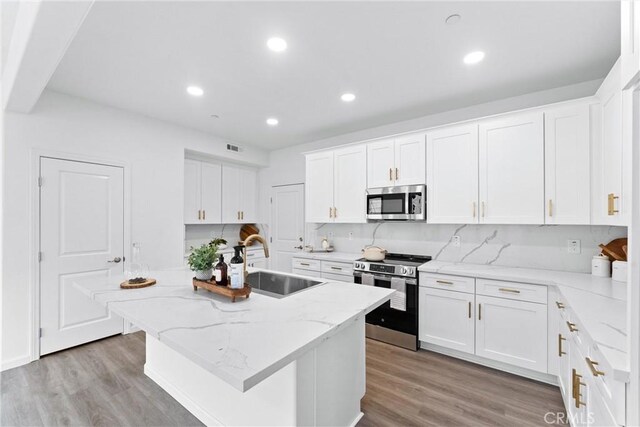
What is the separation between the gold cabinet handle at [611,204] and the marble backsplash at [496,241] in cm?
69

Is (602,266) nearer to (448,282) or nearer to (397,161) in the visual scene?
(448,282)

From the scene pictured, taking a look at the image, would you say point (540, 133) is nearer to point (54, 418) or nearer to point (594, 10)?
point (594, 10)

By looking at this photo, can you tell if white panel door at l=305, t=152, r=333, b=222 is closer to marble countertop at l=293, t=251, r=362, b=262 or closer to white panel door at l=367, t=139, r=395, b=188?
marble countertop at l=293, t=251, r=362, b=262

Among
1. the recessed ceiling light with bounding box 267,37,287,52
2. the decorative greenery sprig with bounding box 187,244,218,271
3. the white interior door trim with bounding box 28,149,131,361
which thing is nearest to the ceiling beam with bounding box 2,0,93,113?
the white interior door trim with bounding box 28,149,131,361

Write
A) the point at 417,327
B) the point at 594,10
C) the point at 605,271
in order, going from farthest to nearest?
the point at 417,327 → the point at 605,271 → the point at 594,10

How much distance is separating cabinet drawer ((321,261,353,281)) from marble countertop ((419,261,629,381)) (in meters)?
0.92

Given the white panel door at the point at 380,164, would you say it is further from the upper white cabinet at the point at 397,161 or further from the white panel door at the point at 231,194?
the white panel door at the point at 231,194

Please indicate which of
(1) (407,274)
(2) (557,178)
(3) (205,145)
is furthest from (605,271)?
(3) (205,145)

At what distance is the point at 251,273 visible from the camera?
8.16 ft

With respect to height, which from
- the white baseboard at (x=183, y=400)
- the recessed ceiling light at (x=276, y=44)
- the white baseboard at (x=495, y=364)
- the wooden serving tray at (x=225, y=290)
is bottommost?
the white baseboard at (x=495, y=364)

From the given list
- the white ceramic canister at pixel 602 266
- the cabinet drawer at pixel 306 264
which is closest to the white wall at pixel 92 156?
A: the cabinet drawer at pixel 306 264

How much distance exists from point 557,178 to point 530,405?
6.12 ft

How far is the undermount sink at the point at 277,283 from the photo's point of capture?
227cm

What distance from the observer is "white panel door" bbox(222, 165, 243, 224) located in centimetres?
497
